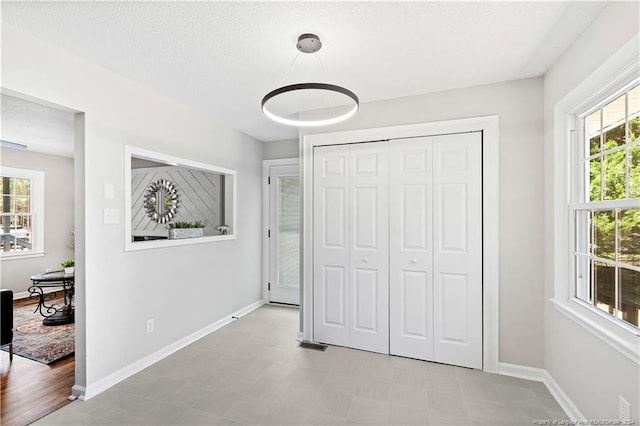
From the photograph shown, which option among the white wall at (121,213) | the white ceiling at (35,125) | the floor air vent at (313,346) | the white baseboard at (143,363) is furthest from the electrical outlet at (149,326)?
the white ceiling at (35,125)

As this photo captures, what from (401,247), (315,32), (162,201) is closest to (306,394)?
(401,247)

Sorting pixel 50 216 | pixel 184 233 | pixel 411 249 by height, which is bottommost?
pixel 411 249

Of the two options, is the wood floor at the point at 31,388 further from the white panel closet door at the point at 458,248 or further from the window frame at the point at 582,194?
the window frame at the point at 582,194

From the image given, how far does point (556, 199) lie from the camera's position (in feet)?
7.38

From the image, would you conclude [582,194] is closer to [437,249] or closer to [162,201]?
[437,249]

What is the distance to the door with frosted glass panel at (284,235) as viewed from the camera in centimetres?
455

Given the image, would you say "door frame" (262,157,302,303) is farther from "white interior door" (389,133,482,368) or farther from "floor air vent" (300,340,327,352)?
"white interior door" (389,133,482,368)

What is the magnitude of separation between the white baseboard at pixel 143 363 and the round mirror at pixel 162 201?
1.87 meters

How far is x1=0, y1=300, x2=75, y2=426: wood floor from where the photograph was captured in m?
2.06

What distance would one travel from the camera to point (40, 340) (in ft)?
10.7

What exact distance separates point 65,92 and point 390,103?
8.55 ft

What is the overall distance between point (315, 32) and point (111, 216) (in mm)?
2064

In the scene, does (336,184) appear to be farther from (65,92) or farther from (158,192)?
(158,192)

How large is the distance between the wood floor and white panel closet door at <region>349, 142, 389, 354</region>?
2.42 metres
